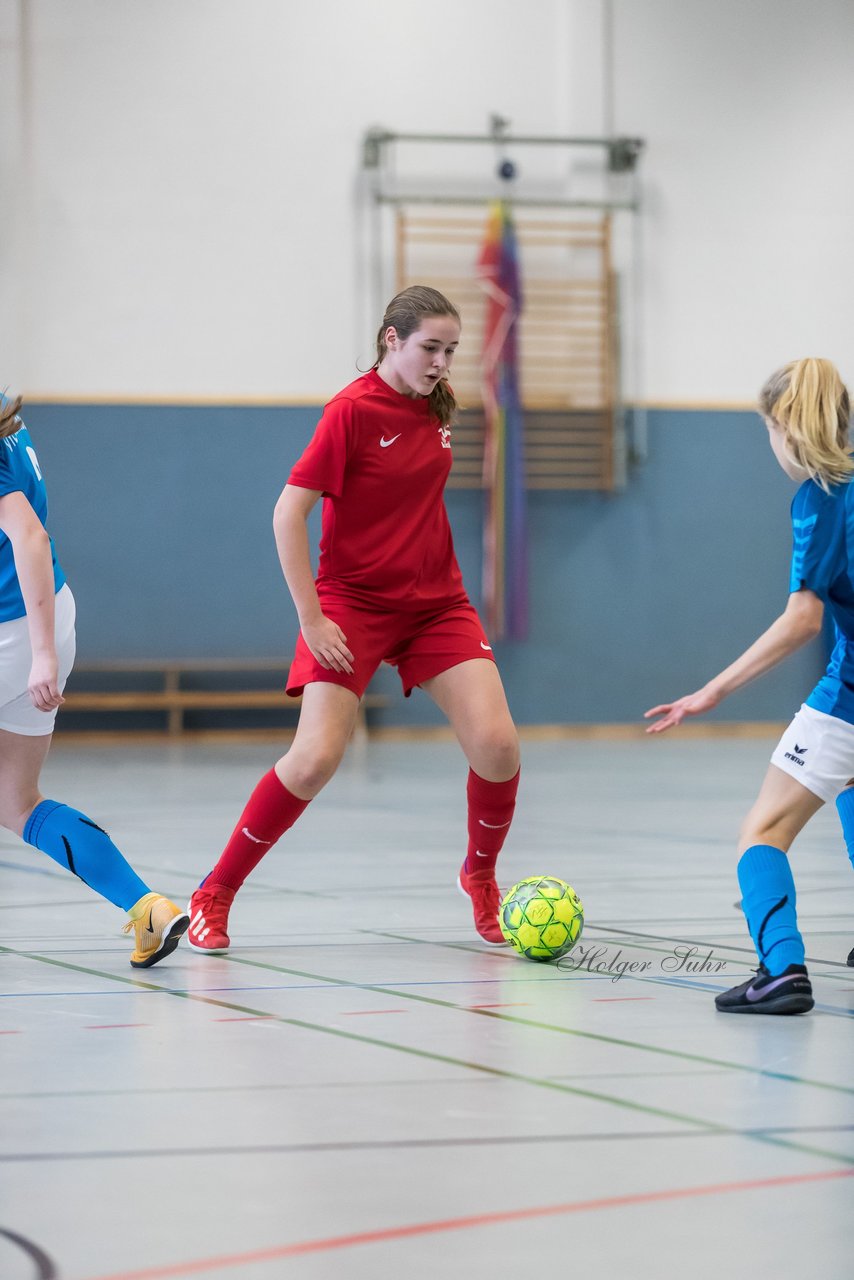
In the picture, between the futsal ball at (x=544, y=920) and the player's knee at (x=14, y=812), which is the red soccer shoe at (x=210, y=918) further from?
the futsal ball at (x=544, y=920)

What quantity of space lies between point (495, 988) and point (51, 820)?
38.1 inches

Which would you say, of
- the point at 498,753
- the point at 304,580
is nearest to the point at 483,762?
the point at 498,753

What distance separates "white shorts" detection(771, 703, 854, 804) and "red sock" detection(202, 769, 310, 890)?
118cm

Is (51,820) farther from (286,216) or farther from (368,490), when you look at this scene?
(286,216)

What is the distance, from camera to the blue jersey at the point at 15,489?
11.1 ft

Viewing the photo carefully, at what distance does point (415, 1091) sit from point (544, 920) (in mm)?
1202

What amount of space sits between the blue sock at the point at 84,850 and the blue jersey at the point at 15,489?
42 centimetres

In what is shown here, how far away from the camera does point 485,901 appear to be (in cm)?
404

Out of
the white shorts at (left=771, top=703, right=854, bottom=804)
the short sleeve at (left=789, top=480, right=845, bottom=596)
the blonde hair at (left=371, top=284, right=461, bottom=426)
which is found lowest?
the white shorts at (left=771, top=703, right=854, bottom=804)

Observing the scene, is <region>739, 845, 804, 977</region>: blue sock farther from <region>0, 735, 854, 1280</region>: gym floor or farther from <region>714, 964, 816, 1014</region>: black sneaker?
<region>0, 735, 854, 1280</region>: gym floor

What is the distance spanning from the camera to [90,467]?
1178 cm

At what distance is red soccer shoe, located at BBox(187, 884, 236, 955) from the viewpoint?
12.5 ft

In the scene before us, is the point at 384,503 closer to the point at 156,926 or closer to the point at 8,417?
the point at 8,417

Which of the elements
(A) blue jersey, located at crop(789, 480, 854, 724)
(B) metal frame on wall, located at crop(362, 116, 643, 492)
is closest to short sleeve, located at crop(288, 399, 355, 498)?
(A) blue jersey, located at crop(789, 480, 854, 724)
